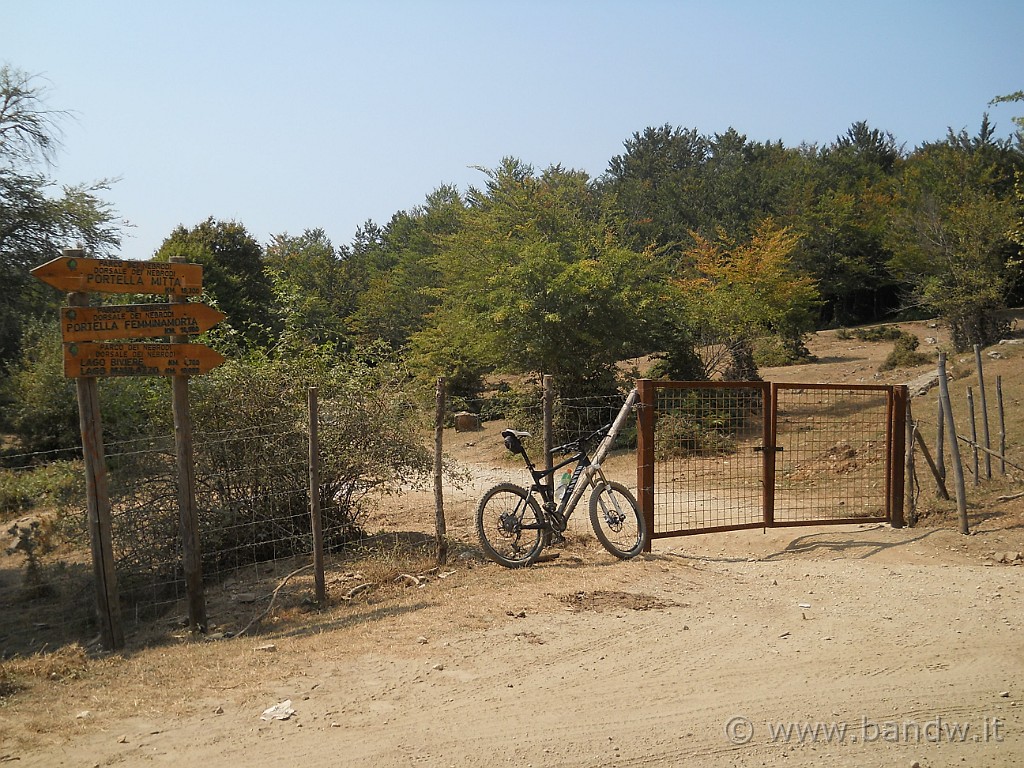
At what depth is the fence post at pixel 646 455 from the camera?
341 inches

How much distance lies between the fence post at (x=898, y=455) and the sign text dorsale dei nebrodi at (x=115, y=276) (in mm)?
7914

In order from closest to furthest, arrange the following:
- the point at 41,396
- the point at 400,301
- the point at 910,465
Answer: the point at 910,465
the point at 41,396
the point at 400,301

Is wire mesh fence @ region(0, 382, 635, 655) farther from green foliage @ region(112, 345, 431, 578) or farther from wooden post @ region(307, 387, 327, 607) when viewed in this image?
wooden post @ region(307, 387, 327, 607)

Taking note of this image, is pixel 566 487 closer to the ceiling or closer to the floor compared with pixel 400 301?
closer to the floor

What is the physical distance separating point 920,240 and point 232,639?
3592 centimetres

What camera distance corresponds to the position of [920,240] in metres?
35.5

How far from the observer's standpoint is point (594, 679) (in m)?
5.34

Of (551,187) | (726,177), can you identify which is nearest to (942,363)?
(551,187)

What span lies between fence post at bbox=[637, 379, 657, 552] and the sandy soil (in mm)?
644

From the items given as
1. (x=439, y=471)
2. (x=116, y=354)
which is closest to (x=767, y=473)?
(x=439, y=471)

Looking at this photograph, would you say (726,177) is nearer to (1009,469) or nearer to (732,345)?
(732,345)

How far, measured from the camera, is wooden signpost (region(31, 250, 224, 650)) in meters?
6.43

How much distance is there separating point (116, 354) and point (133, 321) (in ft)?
0.97

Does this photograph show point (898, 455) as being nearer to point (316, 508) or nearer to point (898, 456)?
point (898, 456)
